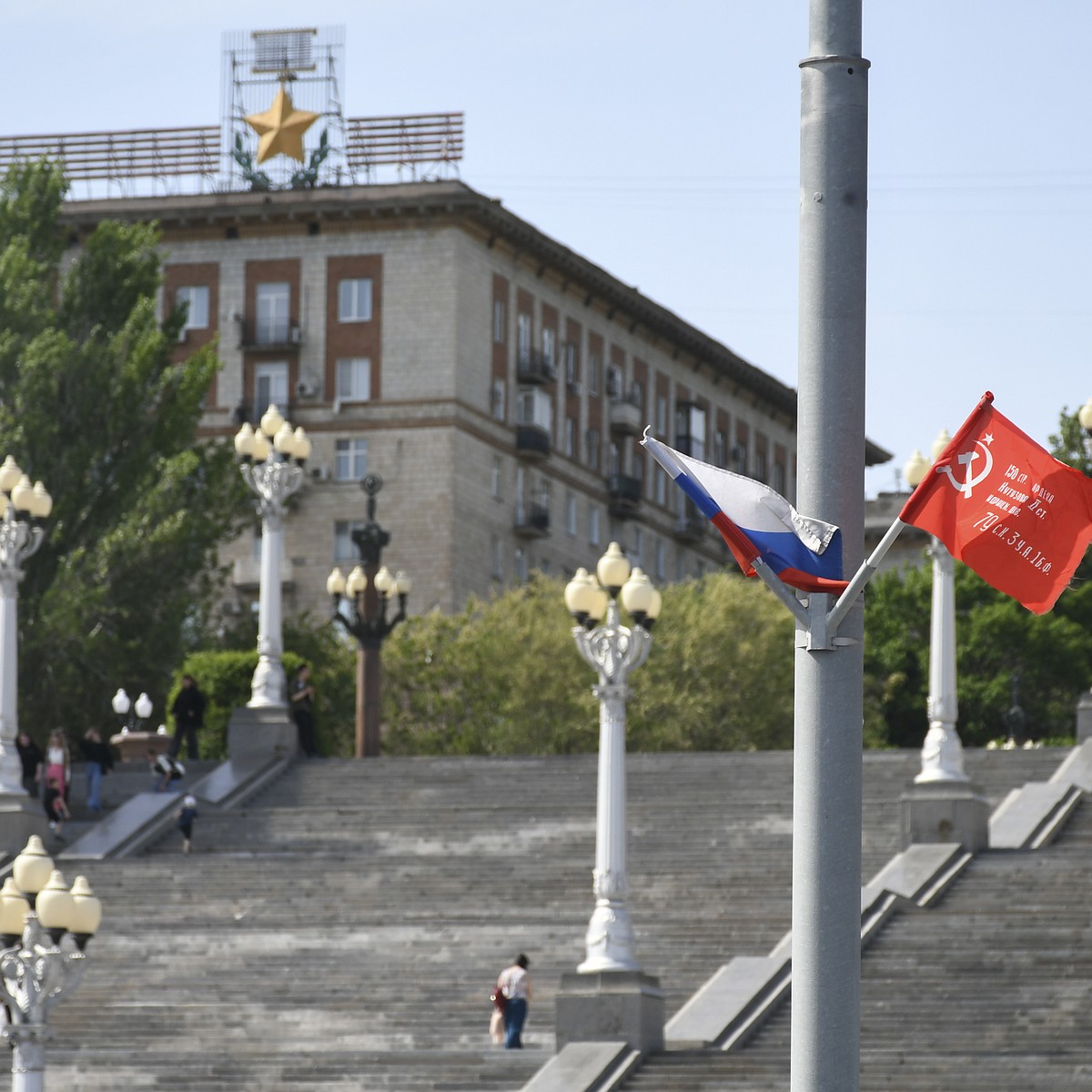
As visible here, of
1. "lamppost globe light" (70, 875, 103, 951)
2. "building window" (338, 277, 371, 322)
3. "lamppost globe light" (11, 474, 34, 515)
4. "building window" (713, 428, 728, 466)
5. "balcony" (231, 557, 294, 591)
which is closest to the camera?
"lamppost globe light" (70, 875, 103, 951)

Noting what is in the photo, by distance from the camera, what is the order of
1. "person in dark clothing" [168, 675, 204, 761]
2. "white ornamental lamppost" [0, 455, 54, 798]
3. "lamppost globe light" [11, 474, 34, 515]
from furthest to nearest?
"person in dark clothing" [168, 675, 204, 761] < "white ornamental lamppost" [0, 455, 54, 798] < "lamppost globe light" [11, 474, 34, 515]

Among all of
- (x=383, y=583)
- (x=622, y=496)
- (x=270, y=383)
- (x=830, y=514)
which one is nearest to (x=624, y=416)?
(x=622, y=496)

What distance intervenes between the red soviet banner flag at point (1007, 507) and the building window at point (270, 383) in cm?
7354

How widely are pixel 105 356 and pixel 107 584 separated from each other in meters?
4.91

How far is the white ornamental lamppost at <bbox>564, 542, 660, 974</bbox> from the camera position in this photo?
1127 inches

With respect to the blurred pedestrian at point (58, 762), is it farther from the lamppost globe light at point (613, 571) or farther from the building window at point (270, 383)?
the building window at point (270, 383)

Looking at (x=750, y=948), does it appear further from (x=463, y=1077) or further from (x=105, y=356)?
(x=105, y=356)

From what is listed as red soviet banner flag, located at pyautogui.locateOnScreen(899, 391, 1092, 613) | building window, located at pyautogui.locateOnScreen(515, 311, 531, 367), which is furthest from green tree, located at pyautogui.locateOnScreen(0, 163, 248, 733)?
red soviet banner flag, located at pyautogui.locateOnScreen(899, 391, 1092, 613)

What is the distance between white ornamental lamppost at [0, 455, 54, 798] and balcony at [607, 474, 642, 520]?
51.5 metres

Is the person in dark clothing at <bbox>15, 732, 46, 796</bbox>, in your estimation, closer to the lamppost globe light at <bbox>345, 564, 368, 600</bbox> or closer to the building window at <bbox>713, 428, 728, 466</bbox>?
the lamppost globe light at <bbox>345, 564, 368, 600</bbox>

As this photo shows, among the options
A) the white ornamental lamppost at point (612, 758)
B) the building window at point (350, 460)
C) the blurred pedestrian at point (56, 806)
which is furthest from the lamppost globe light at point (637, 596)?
the building window at point (350, 460)

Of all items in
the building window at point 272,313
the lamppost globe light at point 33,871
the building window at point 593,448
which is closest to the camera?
the lamppost globe light at point 33,871

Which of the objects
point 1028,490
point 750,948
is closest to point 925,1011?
point 750,948

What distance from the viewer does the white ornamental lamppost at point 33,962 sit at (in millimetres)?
21703
